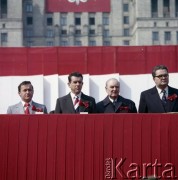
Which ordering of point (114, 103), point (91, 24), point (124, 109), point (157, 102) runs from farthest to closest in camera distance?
point (91, 24)
point (114, 103)
point (124, 109)
point (157, 102)

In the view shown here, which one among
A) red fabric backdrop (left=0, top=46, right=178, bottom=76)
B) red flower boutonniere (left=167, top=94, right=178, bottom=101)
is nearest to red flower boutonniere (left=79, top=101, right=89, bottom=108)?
red flower boutonniere (left=167, top=94, right=178, bottom=101)

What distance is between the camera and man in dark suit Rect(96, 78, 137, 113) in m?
Result: 7.40

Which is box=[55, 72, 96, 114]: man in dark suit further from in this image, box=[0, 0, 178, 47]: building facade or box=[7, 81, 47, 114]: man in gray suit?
box=[0, 0, 178, 47]: building facade

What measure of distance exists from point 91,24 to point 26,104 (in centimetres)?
8266

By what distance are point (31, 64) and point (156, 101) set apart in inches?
A: 162

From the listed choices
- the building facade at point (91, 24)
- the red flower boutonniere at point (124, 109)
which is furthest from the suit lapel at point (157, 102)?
the building facade at point (91, 24)

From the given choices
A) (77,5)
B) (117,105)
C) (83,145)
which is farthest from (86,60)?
(77,5)

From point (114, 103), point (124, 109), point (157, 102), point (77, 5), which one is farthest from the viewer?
point (77, 5)

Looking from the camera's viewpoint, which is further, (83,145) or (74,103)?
(74,103)

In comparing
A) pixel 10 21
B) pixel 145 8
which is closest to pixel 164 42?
pixel 145 8

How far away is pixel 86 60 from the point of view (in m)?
10.9

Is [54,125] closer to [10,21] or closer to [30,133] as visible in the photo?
[30,133]

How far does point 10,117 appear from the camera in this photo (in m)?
6.02

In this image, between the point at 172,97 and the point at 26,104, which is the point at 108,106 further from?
the point at 26,104
